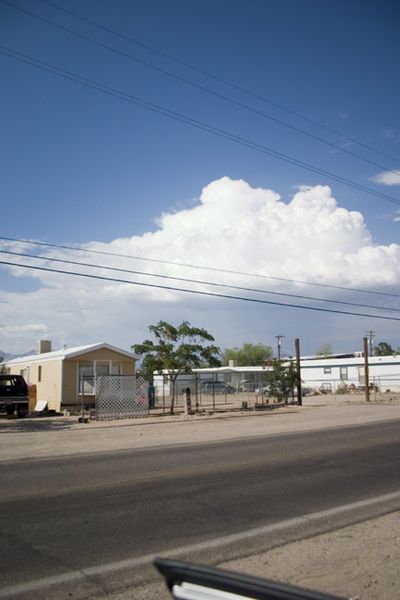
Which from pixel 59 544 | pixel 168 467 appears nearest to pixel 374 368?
pixel 168 467

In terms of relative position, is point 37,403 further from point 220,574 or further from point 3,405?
point 220,574

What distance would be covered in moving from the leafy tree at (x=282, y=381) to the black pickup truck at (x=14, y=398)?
14.4 meters

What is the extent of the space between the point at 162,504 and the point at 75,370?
22.0m

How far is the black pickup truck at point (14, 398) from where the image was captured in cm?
2394

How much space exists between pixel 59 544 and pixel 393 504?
4461 millimetres

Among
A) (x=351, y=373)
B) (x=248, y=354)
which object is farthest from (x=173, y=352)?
(x=248, y=354)

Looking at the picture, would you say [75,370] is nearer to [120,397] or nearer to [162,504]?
[120,397]

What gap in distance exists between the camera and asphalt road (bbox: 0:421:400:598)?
5258 millimetres

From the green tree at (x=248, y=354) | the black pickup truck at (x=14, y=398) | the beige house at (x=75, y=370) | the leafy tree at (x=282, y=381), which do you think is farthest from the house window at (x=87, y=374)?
the green tree at (x=248, y=354)

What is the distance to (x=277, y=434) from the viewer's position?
1622 centimetres

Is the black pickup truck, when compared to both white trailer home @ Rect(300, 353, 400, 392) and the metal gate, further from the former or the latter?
white trailer home @ Rect(300, 353, 400, 392)

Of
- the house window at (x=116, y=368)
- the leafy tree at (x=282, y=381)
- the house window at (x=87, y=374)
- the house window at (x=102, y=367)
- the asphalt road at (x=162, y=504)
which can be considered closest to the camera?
the asphalt road at (x=162, y=504)

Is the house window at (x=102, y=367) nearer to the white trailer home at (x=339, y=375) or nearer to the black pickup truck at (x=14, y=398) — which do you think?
the black pickup truck at (x=14, y=398)

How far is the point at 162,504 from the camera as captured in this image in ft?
24.2
